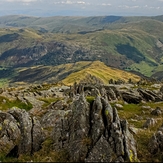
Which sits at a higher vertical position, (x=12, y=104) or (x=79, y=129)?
(x=79, y=129)

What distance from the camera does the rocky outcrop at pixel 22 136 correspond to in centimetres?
2983

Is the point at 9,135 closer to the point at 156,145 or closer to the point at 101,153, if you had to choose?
the point at 101,153

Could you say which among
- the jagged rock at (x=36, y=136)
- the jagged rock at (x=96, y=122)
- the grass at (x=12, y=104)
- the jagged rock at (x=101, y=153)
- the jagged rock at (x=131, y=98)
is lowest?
the jagged rock at (x=131, y=98)

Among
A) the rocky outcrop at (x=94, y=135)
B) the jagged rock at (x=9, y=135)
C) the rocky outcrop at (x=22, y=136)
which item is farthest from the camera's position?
the jagged rock at (x=9, y=135)

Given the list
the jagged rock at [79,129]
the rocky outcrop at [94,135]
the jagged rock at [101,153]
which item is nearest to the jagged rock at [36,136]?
the rocky outcrop at [94,135]

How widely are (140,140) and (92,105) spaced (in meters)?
7.27

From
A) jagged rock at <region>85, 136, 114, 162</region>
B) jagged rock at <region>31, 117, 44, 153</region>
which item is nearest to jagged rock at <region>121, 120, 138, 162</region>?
jagged rock at <region>85, 136, 114, 162</region>

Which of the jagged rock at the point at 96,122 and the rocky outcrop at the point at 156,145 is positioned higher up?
the jagged rock at the point at 96,122

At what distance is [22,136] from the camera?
3058 cm

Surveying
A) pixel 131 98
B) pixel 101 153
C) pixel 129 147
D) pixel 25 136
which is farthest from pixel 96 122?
pixel 131 98

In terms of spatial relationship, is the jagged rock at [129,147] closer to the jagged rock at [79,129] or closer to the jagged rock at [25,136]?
the jagged rock at [79,129]

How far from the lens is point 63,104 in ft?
212

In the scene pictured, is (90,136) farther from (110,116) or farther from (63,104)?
(63,104)

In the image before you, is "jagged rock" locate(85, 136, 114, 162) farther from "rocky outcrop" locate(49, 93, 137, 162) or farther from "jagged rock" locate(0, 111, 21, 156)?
"jagged rock" locate(0, 111, 21, 156)
